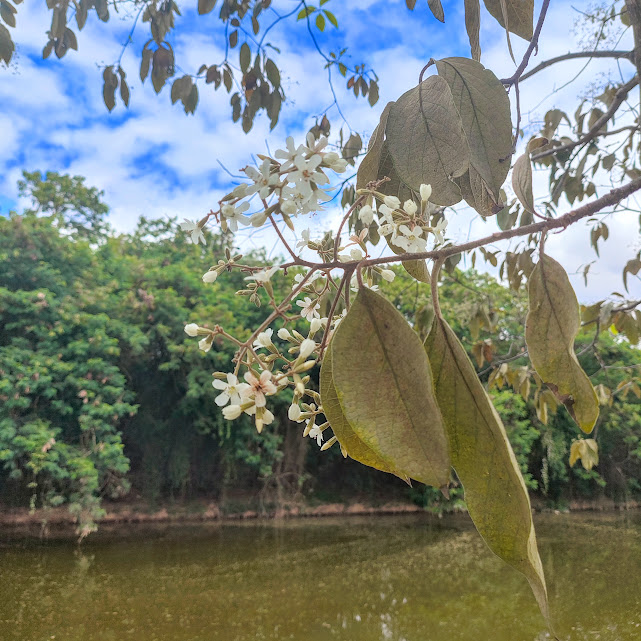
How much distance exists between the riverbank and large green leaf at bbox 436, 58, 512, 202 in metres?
6.66

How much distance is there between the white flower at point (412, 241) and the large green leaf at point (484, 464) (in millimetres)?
78

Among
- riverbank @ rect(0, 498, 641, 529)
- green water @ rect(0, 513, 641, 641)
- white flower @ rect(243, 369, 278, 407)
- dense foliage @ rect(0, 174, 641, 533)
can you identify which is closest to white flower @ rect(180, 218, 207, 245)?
white flower @ rect(243, 369, 278, 407)

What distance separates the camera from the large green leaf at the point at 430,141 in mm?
294

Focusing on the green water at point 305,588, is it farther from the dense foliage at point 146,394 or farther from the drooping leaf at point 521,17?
the drooping leaf at point 521,17

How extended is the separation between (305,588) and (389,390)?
451 cm

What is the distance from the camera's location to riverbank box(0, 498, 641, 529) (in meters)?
6.34

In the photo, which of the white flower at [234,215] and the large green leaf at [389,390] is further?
the white flower at [234,215]

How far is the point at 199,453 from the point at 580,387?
24.9 ft

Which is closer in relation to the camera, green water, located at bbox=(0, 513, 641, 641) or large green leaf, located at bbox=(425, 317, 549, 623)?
large green leaf, located at bbox=(425, 317, 549, 623)

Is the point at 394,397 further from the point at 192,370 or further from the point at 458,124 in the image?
the point at 192,370

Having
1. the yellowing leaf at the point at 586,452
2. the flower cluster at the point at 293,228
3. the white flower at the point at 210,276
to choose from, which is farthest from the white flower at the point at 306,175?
the yellowing leaf at the point at 586,452

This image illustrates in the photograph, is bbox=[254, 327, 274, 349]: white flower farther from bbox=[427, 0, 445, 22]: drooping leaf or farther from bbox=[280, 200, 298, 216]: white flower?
bbox=[427, 0, 445, 22]: drooping leaf

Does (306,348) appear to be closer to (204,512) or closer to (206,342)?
(206,342)

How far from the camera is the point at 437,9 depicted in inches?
15.9
